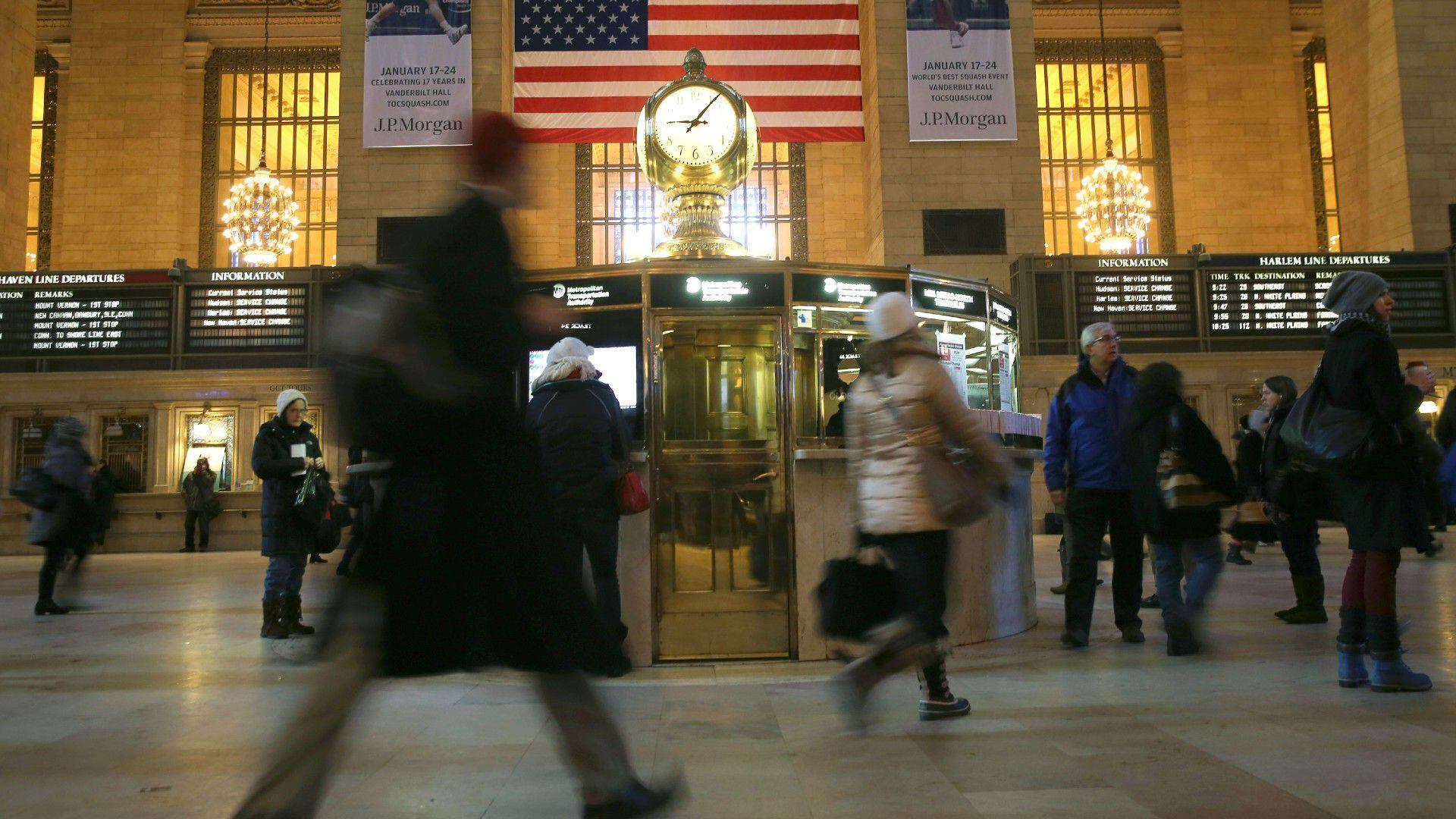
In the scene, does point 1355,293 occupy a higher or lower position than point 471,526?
higher

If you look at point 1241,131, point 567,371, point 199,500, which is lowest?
point 199,500

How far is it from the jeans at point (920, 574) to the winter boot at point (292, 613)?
4.74m

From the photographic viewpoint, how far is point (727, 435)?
563 centimetres

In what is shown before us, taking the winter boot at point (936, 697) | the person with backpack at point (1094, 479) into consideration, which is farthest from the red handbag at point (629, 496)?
the person with backpack at point (1094, 479)

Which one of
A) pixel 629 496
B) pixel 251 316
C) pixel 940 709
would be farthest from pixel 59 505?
pixel 251 316

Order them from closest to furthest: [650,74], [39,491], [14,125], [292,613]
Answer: [292,613] → [39,491] → [650,74] → [14,125]

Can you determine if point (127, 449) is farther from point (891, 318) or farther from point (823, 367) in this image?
point (891, 318)

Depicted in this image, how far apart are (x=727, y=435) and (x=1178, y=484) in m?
2.38

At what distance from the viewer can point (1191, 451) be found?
5441 mm

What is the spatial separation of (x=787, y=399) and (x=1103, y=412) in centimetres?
183

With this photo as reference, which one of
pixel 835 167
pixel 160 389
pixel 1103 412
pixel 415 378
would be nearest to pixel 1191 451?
pixel 1103 412

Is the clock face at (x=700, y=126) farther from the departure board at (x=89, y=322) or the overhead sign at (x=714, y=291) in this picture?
the departure board at (x=89, y=322)

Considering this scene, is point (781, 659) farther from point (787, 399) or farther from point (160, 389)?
point (160, 389)

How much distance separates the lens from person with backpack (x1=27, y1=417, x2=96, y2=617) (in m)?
8.49
